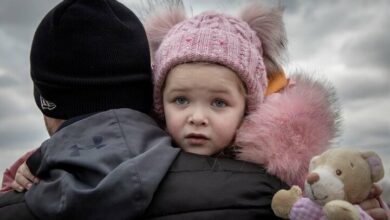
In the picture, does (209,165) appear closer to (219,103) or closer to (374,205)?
(219,103)

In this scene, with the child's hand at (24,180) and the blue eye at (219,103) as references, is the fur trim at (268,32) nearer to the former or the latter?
the blue eye at (219,103)

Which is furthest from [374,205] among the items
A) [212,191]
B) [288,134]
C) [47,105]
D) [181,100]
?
[47,105]

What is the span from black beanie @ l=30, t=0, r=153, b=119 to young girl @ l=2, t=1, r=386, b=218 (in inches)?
5.4

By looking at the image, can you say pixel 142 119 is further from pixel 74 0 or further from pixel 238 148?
pixel 74 0

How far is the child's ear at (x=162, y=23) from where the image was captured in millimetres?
2396

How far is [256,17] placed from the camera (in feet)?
7.80

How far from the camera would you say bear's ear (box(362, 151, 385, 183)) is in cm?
168

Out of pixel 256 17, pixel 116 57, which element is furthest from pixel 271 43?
pixel 116 57

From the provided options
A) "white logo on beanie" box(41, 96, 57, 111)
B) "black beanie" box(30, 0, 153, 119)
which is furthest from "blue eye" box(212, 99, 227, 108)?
"white logo on beanie" box(41, 96, 57, 111)

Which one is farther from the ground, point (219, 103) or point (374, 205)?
→ point (219, 103)

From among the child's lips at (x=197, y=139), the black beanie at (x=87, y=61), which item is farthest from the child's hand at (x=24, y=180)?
the child's lips at (x=197, y=139)

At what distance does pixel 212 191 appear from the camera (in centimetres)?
167

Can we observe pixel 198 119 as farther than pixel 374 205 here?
Yes

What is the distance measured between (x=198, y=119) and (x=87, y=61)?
434 mm
